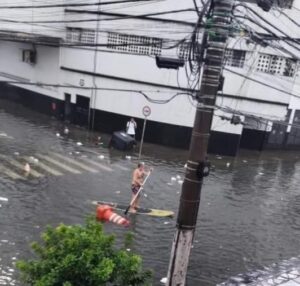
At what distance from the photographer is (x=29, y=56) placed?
1086 inches

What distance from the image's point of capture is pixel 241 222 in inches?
539

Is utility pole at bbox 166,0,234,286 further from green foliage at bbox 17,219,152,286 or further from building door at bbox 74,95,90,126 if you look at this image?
building door at bbox 74,95,90,126

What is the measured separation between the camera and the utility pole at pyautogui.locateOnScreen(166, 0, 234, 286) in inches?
290

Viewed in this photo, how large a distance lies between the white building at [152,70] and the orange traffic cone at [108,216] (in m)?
8.84

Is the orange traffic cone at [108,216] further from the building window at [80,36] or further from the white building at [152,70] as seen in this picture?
the building window at [80,36]

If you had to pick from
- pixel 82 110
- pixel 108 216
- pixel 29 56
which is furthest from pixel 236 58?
pixel 29 56

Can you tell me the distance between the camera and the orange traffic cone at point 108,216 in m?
12.4

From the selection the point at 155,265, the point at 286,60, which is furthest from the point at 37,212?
the point at 286,60

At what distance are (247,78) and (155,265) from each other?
42.8ft

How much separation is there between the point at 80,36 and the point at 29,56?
4.87m

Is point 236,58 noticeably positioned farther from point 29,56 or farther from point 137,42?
point 29,56

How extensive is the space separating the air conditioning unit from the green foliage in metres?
22.9

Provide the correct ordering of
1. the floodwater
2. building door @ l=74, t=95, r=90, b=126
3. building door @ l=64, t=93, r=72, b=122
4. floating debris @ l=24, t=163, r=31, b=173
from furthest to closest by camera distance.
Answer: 1. building door @ l=64, t=93, r=72, b=122
2. building door @ l=74, t=95, r=90, b=126
3. floating debris @ l=24, t=163, r=31, b=173
4. the floodwater

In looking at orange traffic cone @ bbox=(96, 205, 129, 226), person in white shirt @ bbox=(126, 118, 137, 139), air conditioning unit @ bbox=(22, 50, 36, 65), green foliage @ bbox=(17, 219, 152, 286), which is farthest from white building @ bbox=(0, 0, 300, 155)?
green foliage @ bbox=(17, 219, 152, 286)
